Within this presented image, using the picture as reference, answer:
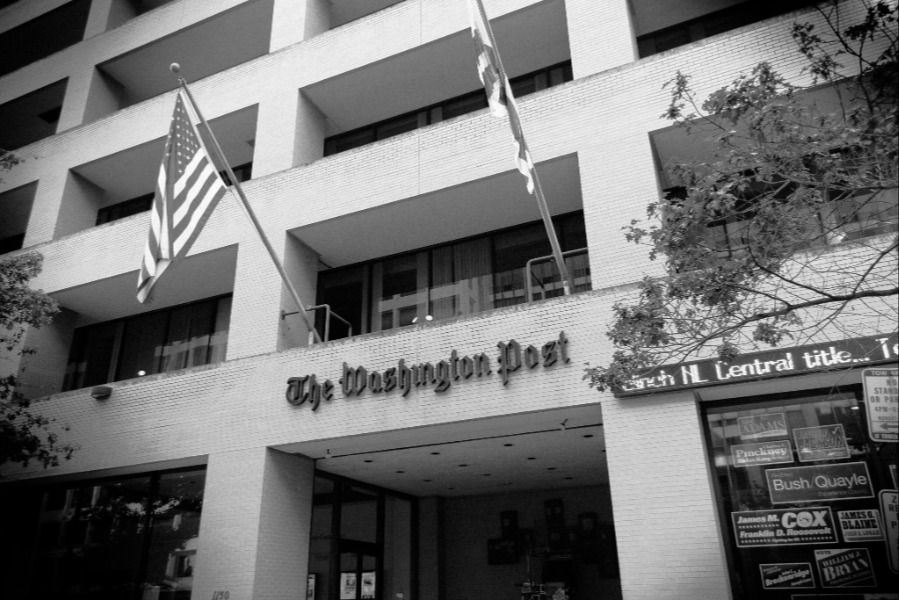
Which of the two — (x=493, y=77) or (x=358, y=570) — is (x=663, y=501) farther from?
(x=358, y=570)

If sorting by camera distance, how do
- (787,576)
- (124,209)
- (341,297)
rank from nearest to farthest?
(787,576) < (341,297) < (124,209)

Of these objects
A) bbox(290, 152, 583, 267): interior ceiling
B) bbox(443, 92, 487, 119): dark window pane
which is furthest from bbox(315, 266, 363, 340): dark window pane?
bbox(443, 92, 487, 119): dark window pane

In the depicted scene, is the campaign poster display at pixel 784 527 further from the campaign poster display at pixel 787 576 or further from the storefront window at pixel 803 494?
the campaign poster display at pixel 787 576

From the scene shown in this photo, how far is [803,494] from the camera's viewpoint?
10.4 meters

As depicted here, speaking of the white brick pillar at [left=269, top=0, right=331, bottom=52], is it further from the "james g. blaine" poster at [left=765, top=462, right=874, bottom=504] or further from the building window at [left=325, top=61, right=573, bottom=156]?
the "james g. blaine" poster at [left=765, top=462, right=874, bottom=504]

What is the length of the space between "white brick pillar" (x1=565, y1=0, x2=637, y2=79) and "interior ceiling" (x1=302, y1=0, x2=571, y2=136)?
1.04 m

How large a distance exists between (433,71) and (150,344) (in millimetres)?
10239

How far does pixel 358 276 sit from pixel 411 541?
273 inches

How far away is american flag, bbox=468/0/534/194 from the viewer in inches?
420

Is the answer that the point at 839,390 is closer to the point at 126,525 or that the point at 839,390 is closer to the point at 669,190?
the point at 669,190

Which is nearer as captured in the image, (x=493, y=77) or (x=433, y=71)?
(x=493, y=77)

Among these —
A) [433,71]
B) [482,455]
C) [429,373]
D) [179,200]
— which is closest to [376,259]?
[433,71]

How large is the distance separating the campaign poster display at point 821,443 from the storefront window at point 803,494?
0.01 metres

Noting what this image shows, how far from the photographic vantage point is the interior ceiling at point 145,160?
18.9m
